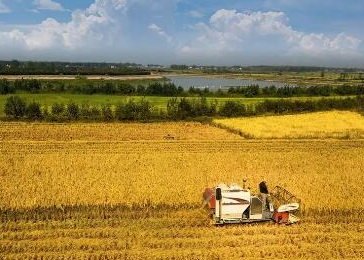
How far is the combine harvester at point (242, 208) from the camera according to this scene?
16.3 m

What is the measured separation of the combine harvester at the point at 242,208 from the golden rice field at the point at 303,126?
63.8 feet

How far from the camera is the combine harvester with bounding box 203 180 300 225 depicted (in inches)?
643

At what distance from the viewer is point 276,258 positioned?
14.2 meters

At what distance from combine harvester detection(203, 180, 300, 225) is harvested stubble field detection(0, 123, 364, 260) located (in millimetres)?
390

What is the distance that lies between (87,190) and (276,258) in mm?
8940

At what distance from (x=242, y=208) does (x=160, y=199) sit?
3.88 meters

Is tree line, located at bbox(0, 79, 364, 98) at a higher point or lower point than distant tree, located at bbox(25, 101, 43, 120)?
higher

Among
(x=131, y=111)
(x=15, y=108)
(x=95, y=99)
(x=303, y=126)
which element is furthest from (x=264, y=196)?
(x=95, y=99)

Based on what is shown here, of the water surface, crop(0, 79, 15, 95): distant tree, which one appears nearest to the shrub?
crop(0, 79, 15, 95): distant tree

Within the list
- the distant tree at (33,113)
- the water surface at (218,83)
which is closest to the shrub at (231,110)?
the distant tree at (33,113)

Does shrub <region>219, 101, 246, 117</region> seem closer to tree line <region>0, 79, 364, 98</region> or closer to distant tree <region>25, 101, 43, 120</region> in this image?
distant tree <region>25, 101, 43, 120</region>

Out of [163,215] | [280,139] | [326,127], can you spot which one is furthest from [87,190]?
[326,127]

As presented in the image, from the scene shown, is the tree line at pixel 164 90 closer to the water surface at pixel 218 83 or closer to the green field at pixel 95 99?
the green field at pixel 95 99

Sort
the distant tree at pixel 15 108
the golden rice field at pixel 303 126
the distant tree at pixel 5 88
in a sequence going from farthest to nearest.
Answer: the distant tree at pixel 5 88
the distant tree at pixel 15 108
the golden rice field at pixel 303 126
